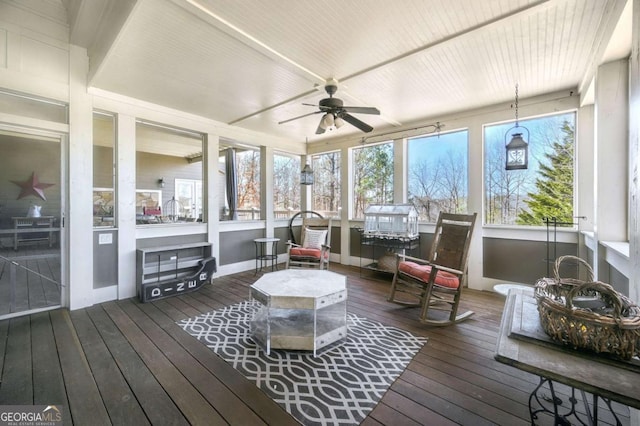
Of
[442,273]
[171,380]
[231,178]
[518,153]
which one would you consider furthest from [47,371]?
[518,153]

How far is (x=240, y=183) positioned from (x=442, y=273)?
4276 millimetres

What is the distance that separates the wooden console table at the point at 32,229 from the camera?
10.3 ft

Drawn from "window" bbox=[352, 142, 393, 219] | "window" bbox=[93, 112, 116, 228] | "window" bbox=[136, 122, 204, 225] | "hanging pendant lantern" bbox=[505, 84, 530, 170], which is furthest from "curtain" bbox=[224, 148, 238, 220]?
"hanging pendant lantern" bbox=[505, 84, 530, 170]

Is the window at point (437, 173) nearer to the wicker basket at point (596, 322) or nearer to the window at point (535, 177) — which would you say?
the window at point (535, 177)

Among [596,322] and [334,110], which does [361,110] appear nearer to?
[334,110]

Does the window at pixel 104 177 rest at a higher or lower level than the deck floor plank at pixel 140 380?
higher

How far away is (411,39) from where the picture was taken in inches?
97.1

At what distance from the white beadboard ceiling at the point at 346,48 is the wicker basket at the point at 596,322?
6.95 ft

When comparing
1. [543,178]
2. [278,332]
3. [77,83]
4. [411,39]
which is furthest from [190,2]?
[543,178]

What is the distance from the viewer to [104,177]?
12.5 ft

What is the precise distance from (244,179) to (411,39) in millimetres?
4284

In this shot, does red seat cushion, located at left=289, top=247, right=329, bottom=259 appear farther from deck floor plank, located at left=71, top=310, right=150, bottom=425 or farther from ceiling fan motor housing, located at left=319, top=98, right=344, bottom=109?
deck floor plank, located at left=71, top=310, right=150, bottom=425

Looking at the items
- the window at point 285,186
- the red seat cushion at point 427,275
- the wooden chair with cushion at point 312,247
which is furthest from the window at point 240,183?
the red seat cushion at point 427,275

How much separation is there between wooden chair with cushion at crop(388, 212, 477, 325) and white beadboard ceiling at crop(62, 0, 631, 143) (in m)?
1.74
